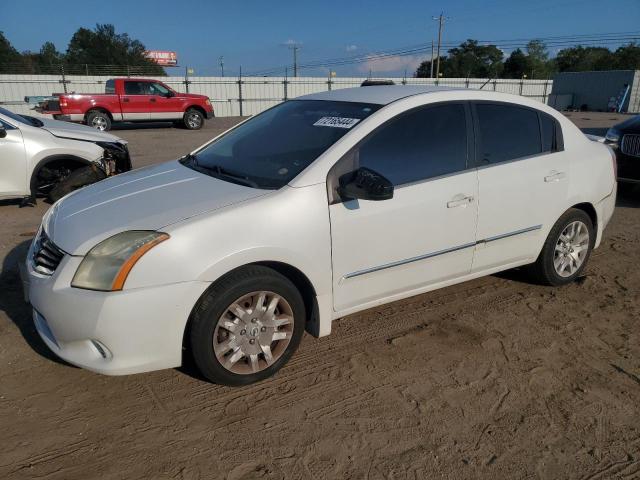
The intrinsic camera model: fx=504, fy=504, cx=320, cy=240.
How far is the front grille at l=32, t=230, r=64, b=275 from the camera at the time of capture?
2773 mm

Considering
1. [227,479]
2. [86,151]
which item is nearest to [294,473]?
[227,479]

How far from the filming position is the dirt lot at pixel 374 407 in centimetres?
240

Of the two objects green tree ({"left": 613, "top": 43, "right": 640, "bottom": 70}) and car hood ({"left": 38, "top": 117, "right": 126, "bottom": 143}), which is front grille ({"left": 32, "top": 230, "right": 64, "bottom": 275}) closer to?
car hood ({"left": 38, "top": 117, "right": 126, "bottom": 143})

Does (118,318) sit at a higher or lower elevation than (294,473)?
higher

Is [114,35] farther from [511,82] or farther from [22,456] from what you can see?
[22,456]

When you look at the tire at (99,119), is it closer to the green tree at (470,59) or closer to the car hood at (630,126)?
the car hood at (630,126)

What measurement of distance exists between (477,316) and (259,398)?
1.88 metres

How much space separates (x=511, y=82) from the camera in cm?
3594

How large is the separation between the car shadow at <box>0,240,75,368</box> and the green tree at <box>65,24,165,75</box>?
60724 millimetres

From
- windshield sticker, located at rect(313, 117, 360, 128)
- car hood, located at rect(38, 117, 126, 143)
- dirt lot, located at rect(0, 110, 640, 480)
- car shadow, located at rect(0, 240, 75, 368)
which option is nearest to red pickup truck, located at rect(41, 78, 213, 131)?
car hood, located at rect(38, 117, 126, 143)

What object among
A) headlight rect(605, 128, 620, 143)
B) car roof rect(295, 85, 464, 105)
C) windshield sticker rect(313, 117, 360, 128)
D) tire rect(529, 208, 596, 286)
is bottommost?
tire rect(529, 208, 596, 286)

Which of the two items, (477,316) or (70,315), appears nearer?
(70,315)

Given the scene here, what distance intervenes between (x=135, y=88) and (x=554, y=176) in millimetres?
17983

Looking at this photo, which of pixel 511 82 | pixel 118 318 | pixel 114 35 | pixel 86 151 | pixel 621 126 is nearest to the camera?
pixel 118 318
